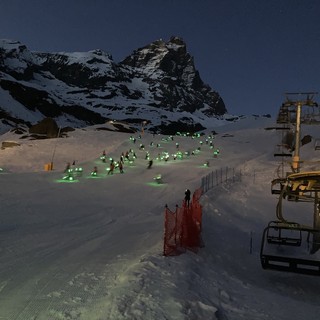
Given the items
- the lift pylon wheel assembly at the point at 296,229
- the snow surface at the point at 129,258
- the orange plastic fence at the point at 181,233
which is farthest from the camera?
the orange plastic fence at the point at 181,233

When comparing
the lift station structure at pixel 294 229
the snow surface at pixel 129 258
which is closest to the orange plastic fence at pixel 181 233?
the snow surface at pixel 129 258

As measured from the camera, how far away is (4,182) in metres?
25.9

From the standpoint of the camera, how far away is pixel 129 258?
10.7m

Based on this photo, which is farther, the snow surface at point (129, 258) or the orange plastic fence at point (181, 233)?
the orange plastic fence at point (181, 233)

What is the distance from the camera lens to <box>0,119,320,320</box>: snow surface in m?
7.17

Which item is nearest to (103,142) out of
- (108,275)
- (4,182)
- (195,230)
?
(4,182)

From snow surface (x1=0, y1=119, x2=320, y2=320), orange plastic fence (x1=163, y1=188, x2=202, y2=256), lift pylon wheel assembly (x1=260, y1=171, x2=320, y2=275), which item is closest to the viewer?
snow surface (x1=0, y1=119, x2=320, y2=320)

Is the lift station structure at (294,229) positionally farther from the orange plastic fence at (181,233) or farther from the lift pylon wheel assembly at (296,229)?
the orange plastic fence at (181,233)

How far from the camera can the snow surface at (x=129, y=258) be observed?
7.17 metres

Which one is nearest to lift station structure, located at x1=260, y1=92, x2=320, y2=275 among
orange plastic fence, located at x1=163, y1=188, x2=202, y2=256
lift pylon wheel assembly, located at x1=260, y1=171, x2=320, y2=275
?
lift pylon wheel assembly, located at x1=260, y1=171, x2=320, y2=275

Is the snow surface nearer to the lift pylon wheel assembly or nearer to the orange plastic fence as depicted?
the orange plastic fence

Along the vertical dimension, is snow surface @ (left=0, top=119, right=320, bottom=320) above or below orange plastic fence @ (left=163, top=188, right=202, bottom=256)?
below

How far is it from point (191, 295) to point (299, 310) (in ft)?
8.67

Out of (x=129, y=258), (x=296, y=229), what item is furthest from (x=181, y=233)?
(x=296, y=229)
